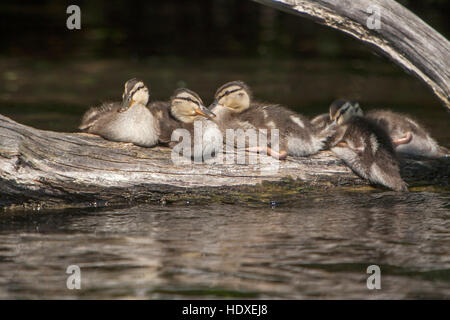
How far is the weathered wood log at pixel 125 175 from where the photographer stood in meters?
5.50

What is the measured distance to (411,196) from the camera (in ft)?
20.1

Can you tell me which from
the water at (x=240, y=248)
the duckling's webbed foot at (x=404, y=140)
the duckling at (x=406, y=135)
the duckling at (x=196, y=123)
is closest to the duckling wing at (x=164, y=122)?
the duckling at (x=196, y=123)

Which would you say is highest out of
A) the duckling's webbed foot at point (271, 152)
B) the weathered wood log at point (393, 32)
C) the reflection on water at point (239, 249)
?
the weathered wood log at point (393, 32)

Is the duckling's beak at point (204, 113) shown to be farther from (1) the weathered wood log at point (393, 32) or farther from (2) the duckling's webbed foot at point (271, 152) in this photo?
(1) the weathered wood log at point (393, 32)

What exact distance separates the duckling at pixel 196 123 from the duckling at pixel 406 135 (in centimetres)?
150

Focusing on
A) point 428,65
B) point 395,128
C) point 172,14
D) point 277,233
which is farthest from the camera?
point 172,14

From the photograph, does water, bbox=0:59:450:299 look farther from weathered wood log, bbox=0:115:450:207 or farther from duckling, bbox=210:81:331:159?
duckling, bbox=210:81:331:159

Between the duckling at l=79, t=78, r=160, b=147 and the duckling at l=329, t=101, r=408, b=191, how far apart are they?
61.3 inches

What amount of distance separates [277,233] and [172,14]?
15534 mm

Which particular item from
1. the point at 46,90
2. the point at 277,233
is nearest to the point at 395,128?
the point at 277,233

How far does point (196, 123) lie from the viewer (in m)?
6.10

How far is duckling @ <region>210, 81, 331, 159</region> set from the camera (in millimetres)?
6207

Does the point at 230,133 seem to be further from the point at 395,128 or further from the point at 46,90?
the point at 46,90
